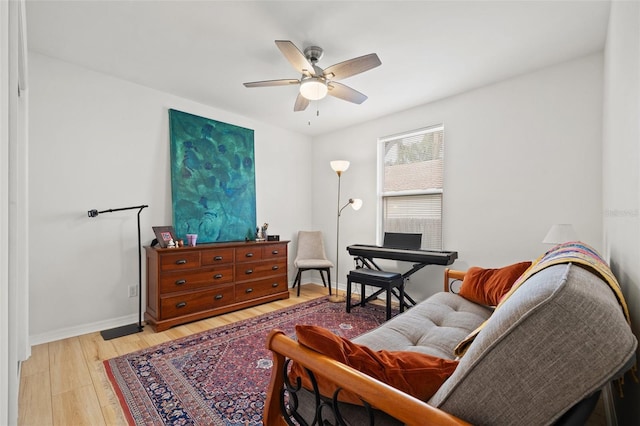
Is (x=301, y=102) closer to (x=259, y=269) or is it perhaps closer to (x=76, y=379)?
(x=259, y=269)

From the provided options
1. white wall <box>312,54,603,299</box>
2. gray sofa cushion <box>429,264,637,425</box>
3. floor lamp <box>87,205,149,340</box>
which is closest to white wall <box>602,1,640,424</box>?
gray sofa cushion <box>429,264,637,425</box>

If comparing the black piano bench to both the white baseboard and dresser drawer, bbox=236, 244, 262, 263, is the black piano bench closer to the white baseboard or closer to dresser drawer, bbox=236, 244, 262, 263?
dresser drawer, bbox=236, 244, 262, 263

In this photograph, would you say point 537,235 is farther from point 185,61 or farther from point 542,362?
point 185,61

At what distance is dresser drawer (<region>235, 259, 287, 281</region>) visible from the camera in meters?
3.57

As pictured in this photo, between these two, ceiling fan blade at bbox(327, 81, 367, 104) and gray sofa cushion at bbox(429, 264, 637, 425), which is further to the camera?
ceiling fan blade at bbox(327, 81, 367, 104)

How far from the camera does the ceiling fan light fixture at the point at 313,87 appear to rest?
7.74 ft

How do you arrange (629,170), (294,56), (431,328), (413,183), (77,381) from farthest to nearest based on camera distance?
(413,183) < (294,56) < (77,381) < (431,328) < (629,170)

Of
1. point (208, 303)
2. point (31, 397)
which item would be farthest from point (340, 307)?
point (31, 397)

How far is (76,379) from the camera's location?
203 cm

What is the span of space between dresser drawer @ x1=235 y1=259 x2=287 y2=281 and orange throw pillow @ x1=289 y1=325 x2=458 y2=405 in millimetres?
2656

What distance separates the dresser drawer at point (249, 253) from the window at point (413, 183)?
179cm

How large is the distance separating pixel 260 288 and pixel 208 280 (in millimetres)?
722

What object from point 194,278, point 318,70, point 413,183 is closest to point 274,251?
point 194,278

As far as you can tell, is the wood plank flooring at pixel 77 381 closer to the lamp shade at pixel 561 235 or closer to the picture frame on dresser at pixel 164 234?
the picture frame on dresser at pixel 164 234
